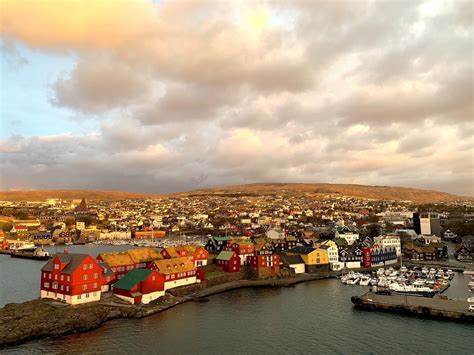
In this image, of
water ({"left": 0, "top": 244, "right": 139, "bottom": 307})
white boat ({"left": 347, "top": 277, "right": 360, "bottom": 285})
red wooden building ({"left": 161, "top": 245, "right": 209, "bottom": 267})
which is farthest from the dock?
water ({"left": 0, "top": 244, "right": 139, "bottom": 307})

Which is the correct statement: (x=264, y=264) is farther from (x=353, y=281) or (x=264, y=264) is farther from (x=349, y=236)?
(x=349, y=236)

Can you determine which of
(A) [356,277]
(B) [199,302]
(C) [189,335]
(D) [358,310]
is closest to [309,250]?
(A) [356,277]

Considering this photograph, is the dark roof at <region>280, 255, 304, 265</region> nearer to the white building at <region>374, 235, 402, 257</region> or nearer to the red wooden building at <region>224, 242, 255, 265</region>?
the red wooden building at <region>224, 242, 255, 265</region>

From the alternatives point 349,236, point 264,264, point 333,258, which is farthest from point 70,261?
point 349,236

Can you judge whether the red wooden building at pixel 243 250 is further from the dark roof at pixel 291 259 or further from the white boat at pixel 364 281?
the white boat at pixel 364 281

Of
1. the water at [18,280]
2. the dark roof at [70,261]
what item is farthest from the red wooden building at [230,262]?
Result: the water at [18,280]
